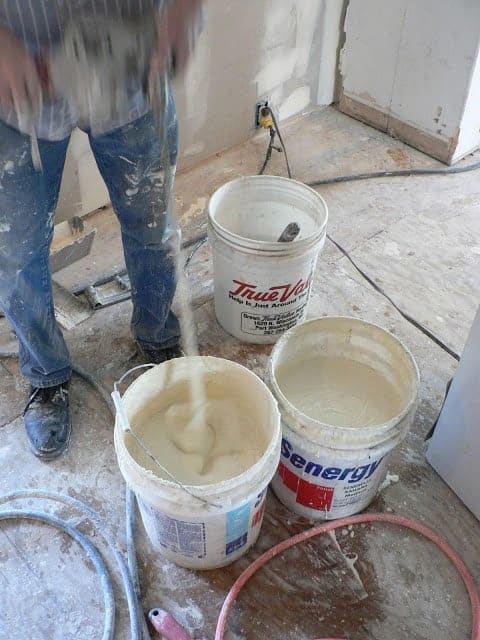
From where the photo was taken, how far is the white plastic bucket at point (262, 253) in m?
1.51

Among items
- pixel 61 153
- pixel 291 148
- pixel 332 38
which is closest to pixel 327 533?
pixel 61 153

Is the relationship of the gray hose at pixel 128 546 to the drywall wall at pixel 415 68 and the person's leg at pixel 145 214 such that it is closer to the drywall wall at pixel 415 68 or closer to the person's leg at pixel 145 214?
the person's leg at pixel 145 214

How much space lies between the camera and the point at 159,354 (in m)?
1.62

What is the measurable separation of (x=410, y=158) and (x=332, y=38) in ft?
1.95

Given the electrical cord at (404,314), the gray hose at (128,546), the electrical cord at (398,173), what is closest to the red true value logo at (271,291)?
the electrical cord at (404,314)

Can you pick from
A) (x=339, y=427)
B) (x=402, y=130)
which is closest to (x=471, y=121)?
(x=402, y=130)

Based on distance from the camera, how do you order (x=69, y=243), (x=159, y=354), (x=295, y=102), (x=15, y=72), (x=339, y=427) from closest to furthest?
(x=15, y=72), (x=339, y=427), (x=159, y=354), (x=69, y=243), (x=295, y=102)

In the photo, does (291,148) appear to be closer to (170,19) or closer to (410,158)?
(410,158)

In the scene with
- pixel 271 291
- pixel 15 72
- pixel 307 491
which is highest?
pixel 15 72

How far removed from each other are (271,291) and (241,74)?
1.09 metres

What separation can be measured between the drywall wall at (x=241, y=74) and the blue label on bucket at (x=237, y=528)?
128cm

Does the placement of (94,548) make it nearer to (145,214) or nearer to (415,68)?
(145,214)

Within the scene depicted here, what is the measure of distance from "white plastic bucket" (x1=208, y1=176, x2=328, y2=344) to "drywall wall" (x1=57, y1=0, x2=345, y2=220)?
59cm

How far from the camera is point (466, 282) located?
1.91 metres
